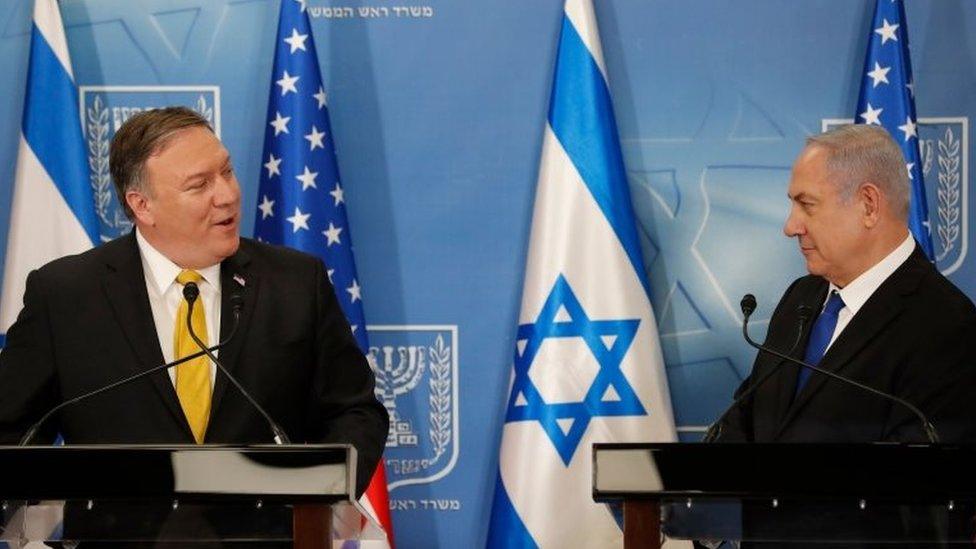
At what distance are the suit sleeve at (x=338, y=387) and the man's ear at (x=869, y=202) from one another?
51.6 inches

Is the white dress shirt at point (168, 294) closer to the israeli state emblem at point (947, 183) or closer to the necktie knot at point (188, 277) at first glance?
the necktie knot at point (188, 277)

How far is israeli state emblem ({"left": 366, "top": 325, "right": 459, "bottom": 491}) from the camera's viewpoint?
5109 millimetres

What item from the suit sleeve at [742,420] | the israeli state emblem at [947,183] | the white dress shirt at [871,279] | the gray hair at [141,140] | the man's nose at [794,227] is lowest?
the suit sleeve at [742,420]

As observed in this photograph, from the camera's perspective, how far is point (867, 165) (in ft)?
12.4

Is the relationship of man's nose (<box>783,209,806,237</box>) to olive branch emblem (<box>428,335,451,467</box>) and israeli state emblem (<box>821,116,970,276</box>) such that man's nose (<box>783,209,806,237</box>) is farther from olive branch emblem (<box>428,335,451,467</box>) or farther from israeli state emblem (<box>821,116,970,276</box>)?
olive branch emblem (<box>428,335,451,467</box>)

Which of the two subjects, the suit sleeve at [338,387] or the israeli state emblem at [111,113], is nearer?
the suit sleeve at [338,387]

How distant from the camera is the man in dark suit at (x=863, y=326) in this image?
3549 mm

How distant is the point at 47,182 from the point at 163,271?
1.33 metres

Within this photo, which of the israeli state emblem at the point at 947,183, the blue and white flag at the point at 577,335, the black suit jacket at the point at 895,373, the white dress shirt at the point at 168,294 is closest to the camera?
the black suit jacket at the point at 895,373

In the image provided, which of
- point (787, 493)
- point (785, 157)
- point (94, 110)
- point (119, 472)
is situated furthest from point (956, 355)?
point (94, 110)

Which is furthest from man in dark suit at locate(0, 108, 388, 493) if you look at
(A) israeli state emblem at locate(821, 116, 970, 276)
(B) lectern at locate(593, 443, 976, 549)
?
(A) israeli state emblem at locate(821, 116, 970, 276)

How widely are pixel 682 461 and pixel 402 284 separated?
251cm

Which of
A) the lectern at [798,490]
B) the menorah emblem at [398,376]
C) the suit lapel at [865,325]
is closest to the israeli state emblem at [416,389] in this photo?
the menorah emblem at [398,376]

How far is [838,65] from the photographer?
5.09m
